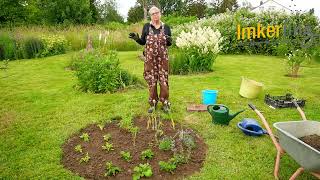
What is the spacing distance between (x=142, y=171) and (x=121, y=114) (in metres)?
2.13

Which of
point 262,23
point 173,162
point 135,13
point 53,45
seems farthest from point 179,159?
point 135,13

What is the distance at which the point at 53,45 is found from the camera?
14859mm

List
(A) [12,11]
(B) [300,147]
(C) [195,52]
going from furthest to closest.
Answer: (A) [12,11], (C) [195,52], (B) [300,147]

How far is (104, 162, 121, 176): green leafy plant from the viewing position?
168 inches

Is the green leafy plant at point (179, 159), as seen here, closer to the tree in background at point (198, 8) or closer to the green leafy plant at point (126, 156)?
the green leafy plant at point (126, 156)

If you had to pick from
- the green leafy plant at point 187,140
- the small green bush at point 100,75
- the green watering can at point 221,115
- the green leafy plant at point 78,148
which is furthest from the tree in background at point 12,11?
the green leafy plant at point 187,140

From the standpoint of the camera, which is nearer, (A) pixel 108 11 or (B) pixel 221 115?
(B) pixel 221 115

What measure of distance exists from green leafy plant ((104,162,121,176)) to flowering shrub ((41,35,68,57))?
36.1 ft

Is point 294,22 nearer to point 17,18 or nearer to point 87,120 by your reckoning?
point 87,120

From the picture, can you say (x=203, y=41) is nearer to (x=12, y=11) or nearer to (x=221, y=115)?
(x=221, y=115)

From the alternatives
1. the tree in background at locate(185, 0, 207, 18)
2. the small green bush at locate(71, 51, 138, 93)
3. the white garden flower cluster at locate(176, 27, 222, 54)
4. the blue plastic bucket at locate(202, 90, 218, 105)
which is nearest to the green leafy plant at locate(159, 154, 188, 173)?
the blue plastic bucket at locate(202, 90, 218, 105)

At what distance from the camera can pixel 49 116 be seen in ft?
21.3

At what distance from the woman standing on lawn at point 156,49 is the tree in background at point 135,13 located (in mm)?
33575

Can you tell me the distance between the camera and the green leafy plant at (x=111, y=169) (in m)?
4.27
